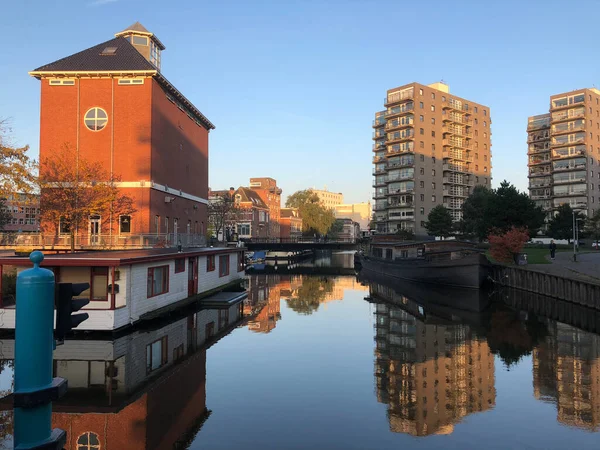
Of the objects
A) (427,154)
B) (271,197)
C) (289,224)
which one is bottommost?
Answer: (289,224)

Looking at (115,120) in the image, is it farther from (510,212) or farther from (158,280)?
(510,212)

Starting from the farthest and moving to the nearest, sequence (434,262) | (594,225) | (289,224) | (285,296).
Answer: (289,224) < (594,225) < (434,262) < (285,296)

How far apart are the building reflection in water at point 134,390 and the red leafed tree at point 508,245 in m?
31.8

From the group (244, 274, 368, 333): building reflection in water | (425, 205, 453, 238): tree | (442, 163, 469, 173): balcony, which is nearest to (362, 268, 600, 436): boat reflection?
(244, 274, 368, 333): building reflection in water

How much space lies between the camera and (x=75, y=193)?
38.3m

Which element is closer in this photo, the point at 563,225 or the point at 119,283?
the point at 119,283

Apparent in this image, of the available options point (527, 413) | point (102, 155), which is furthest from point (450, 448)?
point (102, 155)

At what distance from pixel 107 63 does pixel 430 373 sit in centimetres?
3992

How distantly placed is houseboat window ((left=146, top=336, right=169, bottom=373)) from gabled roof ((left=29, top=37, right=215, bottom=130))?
28.6 m

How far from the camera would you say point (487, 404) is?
44.6 ft

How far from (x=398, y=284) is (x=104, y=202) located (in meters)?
30.5

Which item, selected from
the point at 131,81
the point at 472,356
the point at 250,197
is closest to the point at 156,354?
the point at 472,356

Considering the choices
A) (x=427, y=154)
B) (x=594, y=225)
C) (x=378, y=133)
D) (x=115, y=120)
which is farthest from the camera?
(x=378, y=133)

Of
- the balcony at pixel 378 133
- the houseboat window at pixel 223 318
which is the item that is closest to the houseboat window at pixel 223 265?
the houseboat window at pixel 223 318
